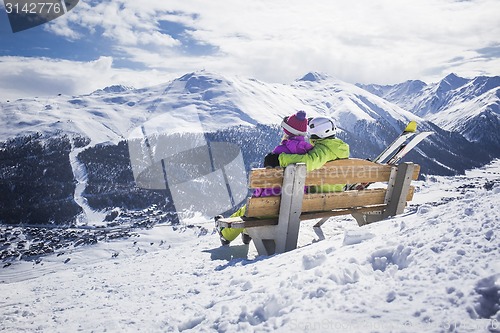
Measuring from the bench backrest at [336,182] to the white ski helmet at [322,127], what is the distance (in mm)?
557

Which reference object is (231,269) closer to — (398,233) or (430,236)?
(398,233)

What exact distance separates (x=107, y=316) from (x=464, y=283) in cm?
392

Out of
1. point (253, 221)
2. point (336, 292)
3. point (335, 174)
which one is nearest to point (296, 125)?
point (335, 174)

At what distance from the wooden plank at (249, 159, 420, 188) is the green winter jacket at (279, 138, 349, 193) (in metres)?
0.14

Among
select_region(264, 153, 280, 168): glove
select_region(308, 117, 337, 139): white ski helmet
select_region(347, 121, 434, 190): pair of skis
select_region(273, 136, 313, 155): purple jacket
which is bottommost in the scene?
select_region(347, 121, 434, 190): pair of skis

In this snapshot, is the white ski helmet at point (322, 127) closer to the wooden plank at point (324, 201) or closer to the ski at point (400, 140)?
the wooden plank at point (324, 201)

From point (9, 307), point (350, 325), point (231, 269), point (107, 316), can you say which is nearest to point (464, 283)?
point (350, 325)

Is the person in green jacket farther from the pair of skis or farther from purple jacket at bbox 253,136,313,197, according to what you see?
the pair of skis

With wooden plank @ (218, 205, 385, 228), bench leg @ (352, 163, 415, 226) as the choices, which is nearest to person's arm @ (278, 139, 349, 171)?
A: wooden plank @ (218, 205, 385, 228)

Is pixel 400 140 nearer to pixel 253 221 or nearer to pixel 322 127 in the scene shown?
pixel 322 127

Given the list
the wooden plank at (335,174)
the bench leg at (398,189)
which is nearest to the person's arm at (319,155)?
the wooden plank at (335,174)

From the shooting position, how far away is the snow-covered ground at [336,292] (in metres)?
2.75

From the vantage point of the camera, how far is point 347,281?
347 cm

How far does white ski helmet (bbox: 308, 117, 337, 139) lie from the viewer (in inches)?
267
